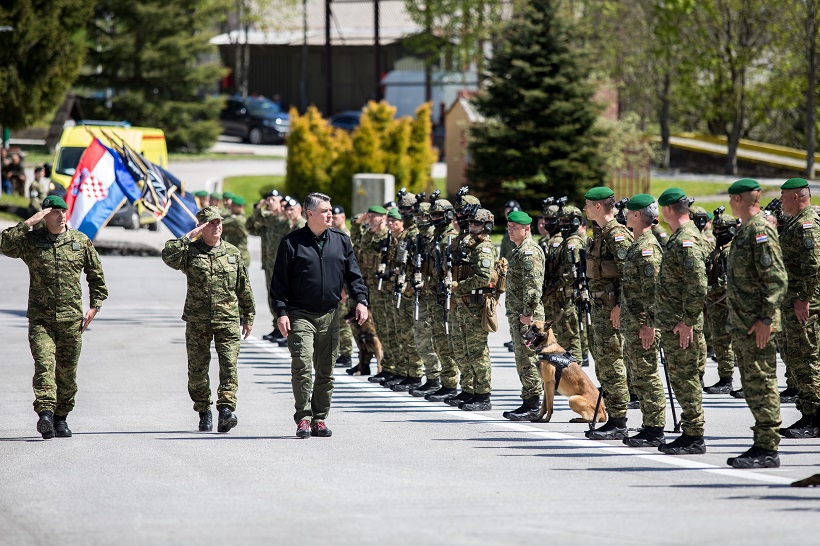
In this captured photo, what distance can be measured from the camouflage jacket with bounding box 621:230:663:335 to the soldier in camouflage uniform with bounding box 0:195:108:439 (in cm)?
441

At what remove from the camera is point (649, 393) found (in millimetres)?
9852

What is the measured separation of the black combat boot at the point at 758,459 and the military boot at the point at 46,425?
528cm

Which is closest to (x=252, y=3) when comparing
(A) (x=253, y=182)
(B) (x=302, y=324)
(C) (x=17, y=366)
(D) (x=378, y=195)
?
(A) (x=253, y=182)

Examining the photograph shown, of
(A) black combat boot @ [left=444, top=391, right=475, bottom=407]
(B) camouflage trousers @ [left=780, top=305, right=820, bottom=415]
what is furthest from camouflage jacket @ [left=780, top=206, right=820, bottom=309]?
(A) black combat boot @ [left=444, top=391, right=475, bottom=407]

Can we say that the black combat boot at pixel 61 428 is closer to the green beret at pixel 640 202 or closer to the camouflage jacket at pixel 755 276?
the green beret at pixel 640 202

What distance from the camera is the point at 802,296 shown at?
34.9 ft

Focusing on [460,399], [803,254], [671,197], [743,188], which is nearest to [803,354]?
[803,254]

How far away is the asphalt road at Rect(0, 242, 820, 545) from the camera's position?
725 centimetres

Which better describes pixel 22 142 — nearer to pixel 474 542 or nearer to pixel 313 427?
pixel 313 427

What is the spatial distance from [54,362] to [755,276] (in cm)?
555

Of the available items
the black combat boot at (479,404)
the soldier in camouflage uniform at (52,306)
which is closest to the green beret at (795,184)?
the black combat boot at (479,404)

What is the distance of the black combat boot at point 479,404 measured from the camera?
478 inches

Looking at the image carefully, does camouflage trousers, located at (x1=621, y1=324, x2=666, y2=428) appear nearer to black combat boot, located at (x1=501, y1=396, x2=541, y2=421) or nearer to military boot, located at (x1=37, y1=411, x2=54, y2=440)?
black combat boot, located at (x1=501, y1=396, x2=541, y2=421)

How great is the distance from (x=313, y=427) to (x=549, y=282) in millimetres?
3610
